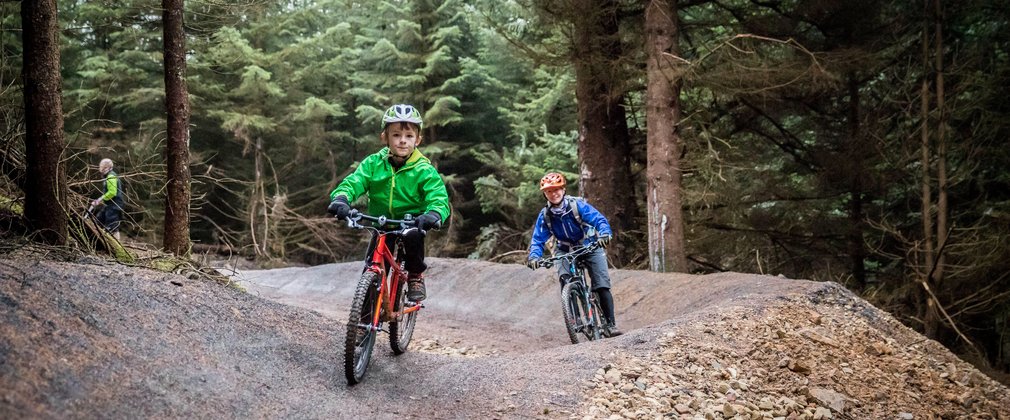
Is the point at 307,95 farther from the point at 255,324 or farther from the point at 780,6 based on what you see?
the point at 255,324

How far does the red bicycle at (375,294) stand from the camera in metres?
4.90

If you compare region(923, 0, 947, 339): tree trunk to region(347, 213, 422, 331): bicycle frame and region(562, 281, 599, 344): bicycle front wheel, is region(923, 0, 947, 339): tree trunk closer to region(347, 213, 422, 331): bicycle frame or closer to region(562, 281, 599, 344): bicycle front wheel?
region(562, 281, 599, 344): bicycle front wheel

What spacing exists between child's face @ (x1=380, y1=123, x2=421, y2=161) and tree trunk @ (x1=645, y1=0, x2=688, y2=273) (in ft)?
22.0

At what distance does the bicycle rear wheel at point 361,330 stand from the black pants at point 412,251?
0.93 ft

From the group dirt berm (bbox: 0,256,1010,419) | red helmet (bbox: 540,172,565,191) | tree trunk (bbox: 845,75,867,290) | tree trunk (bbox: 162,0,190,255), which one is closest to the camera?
dirt berm (bbox: 0,256,1010,419)

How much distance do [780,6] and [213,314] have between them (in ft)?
42.1

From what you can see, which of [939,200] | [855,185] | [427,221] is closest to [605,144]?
[855,185]

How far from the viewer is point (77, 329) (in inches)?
159

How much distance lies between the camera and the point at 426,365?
5.96m

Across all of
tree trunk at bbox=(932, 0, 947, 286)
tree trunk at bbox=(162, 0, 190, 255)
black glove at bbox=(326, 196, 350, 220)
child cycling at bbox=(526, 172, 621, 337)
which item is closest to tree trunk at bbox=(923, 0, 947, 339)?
tree trunk at bbox=(932, 0, 947, 286)

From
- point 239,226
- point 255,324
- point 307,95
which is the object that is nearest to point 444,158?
point 307,95

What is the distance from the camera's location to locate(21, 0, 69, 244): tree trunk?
5730 millimetres

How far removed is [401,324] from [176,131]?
4116mm

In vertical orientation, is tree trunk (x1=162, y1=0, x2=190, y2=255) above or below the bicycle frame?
above
